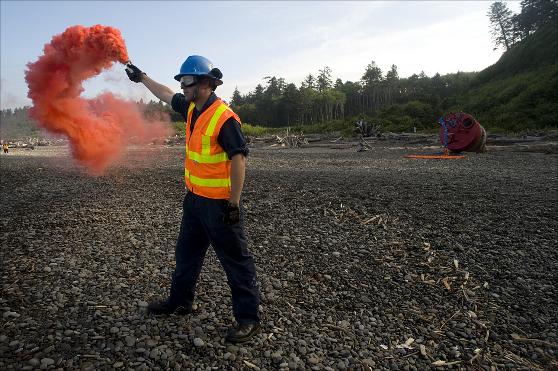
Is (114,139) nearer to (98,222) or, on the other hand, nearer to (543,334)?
(98,222)

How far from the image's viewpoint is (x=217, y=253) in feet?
12.6

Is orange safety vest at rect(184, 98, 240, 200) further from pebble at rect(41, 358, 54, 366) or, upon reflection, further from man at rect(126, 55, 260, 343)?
pebble at rect(41, 358, 54, 366)

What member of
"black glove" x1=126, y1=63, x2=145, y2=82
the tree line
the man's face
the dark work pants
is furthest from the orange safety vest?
the tree line

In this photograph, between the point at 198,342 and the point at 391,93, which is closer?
the point at 198,342

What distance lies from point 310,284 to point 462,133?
61.0ft

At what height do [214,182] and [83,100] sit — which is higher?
[83,100]

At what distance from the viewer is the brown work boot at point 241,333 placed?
3.71 m

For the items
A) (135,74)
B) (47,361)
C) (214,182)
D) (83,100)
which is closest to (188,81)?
(214,182)

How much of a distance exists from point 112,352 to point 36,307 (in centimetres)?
138

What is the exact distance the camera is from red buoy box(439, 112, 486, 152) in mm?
20203

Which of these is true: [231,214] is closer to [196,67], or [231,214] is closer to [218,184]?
[218,184]

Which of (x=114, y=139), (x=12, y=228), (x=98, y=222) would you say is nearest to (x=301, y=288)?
(x=98, y=222)

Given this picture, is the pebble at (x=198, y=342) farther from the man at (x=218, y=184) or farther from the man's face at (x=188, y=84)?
the man's face at (x=188, y=84)

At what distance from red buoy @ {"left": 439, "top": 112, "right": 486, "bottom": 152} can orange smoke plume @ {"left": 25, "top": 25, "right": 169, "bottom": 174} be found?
15499mm
